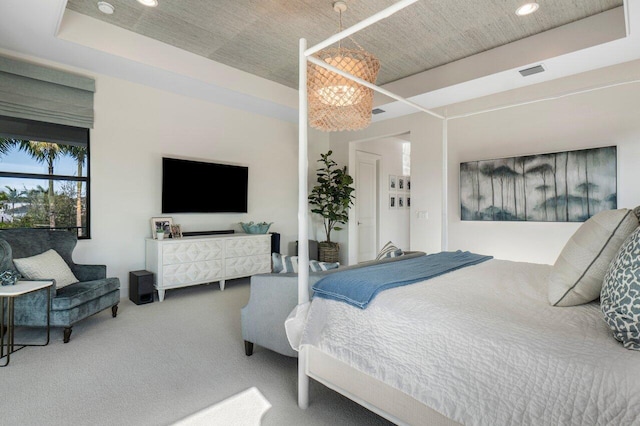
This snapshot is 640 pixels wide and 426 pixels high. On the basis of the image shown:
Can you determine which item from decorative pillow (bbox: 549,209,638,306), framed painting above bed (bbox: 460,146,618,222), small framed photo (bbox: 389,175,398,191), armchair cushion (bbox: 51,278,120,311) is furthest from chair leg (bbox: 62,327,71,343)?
small framed photo (bbox: 389,175,398,191)

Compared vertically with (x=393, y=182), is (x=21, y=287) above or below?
below

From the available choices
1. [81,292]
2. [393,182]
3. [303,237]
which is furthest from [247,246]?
[393,182]

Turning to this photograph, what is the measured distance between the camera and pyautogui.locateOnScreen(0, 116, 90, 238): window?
134 inches

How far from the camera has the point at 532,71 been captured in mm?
3576

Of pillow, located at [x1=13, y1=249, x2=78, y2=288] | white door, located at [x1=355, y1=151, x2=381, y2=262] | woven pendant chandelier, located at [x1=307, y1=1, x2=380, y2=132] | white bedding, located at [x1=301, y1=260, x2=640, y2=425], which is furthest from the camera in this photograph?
white door, located at [x1=355, y1=151, x2=381, y2=262]

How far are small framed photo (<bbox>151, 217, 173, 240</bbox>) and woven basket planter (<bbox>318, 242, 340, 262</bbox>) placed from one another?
8.21ft

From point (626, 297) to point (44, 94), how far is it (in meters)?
4.79

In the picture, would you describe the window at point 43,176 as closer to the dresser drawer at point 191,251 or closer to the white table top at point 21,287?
the dresser drawer at point 191,251

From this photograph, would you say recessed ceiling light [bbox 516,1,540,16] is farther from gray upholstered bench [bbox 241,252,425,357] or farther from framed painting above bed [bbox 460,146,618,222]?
gray upholstered bench [bbox 241,252,425,357]

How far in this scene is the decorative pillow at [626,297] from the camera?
3.28 ft

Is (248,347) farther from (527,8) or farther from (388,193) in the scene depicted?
(388,193)

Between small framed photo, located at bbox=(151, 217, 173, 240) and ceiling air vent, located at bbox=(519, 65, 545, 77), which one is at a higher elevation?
ceiling air vent, located at bbox=(519, 65, 545, 77)

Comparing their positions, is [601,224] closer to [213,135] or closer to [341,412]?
[341,412]

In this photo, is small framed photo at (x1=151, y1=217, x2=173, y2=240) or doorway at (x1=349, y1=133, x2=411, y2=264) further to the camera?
doorway at (x1=349, y1=133, x2=411, y2=264)
